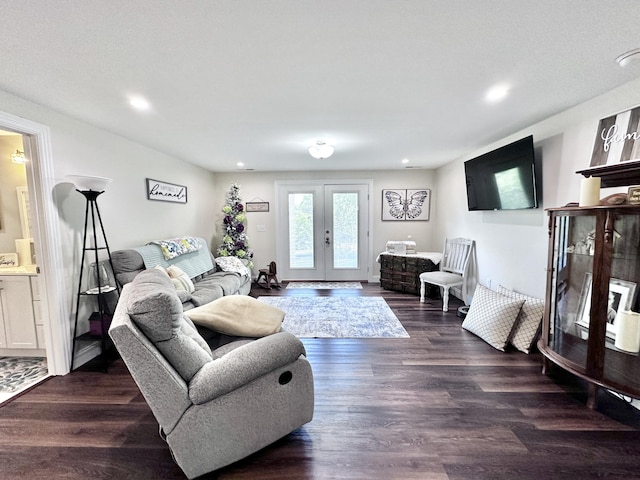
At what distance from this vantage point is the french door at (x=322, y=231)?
553 centimetres

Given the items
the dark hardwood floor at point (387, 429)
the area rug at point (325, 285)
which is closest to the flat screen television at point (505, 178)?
the dark hardwood floor at point (387, 429)

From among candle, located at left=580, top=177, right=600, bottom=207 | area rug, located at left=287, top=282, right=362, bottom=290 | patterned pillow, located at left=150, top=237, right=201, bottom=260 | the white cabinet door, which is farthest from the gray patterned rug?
candle, located at left=580, top=177, right=600, bottom=207

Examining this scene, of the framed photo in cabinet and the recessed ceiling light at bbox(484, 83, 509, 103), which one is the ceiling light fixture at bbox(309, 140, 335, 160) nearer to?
the recessed ceiling light at bbox(484, 83, 509, 103)

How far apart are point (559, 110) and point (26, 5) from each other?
3.60 m

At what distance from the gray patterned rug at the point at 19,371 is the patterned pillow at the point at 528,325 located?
4.43 meters

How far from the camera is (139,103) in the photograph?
219cm

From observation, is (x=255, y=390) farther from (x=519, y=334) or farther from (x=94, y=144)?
(x=94, y=144)

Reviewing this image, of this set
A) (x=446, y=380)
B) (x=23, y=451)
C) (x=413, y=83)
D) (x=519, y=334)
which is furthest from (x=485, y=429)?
(x=23, y=451)

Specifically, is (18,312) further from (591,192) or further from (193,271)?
(591,192)

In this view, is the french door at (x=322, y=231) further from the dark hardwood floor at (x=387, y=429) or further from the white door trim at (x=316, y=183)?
the dark hardwood floor at (x=387, y=429)

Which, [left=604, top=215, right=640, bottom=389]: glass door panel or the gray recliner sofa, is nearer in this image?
the gray recliner sofa

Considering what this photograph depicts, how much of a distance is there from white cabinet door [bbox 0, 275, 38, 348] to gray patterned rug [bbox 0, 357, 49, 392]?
14cm

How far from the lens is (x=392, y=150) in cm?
386

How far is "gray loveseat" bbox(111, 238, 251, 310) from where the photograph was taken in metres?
2.82
